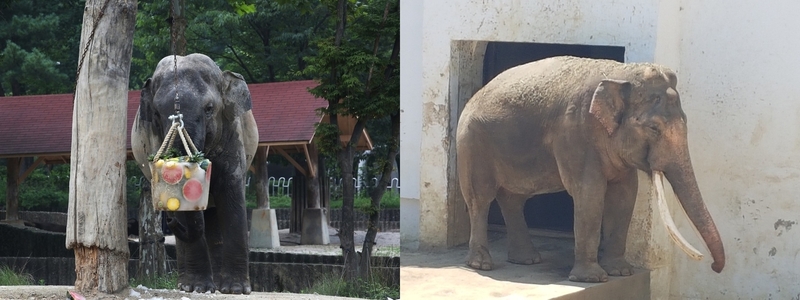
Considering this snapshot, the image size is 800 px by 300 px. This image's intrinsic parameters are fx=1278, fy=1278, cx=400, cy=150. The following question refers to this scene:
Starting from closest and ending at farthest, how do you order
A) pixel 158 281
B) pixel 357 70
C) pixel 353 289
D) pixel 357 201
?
pixel 357 70 → pixel 158 281 → pixel 353 289 → pixel 357 201

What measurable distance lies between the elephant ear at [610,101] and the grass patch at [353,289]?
4516 millimetres

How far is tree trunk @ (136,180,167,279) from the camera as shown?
1162 centimetres

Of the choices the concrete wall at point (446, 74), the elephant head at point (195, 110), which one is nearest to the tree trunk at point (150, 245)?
the elephant head at point (195, 110)

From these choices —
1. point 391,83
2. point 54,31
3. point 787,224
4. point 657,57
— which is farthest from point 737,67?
point 54,31

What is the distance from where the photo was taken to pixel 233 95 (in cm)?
679

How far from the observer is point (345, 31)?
11195 millimetres

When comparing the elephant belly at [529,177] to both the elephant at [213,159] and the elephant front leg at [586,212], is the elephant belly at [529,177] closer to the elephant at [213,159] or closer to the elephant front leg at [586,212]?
the elephant front leg at [586,212]

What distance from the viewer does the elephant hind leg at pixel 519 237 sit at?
704cm

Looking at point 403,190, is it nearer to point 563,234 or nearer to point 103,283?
point 563,234

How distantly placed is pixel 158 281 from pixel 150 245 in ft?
2.27

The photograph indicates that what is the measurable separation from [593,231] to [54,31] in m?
10.7

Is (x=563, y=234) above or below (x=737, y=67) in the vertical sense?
below

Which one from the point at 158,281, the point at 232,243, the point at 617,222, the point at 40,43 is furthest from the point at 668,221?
the point at 40,43

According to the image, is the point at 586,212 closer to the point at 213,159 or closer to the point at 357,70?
the point at 213,159
